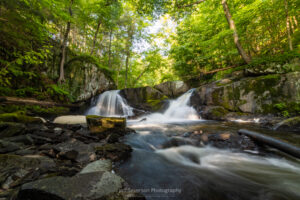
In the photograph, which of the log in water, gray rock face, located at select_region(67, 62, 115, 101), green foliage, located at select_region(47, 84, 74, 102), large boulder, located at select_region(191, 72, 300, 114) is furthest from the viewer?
gray rock face, located at select_region(67, 62, 115, 101)

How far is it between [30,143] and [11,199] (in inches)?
84.9

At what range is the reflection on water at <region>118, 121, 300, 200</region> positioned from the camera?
1644 mm

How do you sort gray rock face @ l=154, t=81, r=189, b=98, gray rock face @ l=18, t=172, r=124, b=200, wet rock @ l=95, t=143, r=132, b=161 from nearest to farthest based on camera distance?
gray rock face @ l=18, t=172, r=124, b=200
wet rock @ l=95, t=143, r=132, b=161
gray rock face @ l=154, t=81, r=189, b=98

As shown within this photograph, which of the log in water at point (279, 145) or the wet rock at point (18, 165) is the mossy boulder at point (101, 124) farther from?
the log in water at point (279, 145)

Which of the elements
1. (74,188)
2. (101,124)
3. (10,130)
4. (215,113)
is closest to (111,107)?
(101,124)

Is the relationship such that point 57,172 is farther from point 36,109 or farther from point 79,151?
point 36,109

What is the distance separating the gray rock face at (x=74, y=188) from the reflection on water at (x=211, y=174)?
549 mm

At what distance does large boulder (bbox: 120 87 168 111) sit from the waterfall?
2.31 ft

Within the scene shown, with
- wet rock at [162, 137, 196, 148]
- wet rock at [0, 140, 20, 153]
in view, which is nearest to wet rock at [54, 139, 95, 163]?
wet rock at [0, 140, 20, 153]

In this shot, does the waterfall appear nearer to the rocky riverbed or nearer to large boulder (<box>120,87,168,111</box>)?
large boulder (<box>120,87,168,111</box>)

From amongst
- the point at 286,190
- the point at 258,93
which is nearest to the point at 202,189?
the point at 286,190

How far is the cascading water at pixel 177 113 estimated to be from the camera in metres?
8.70

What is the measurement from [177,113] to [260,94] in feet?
16.8

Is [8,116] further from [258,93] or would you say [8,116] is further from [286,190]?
[258,93]
